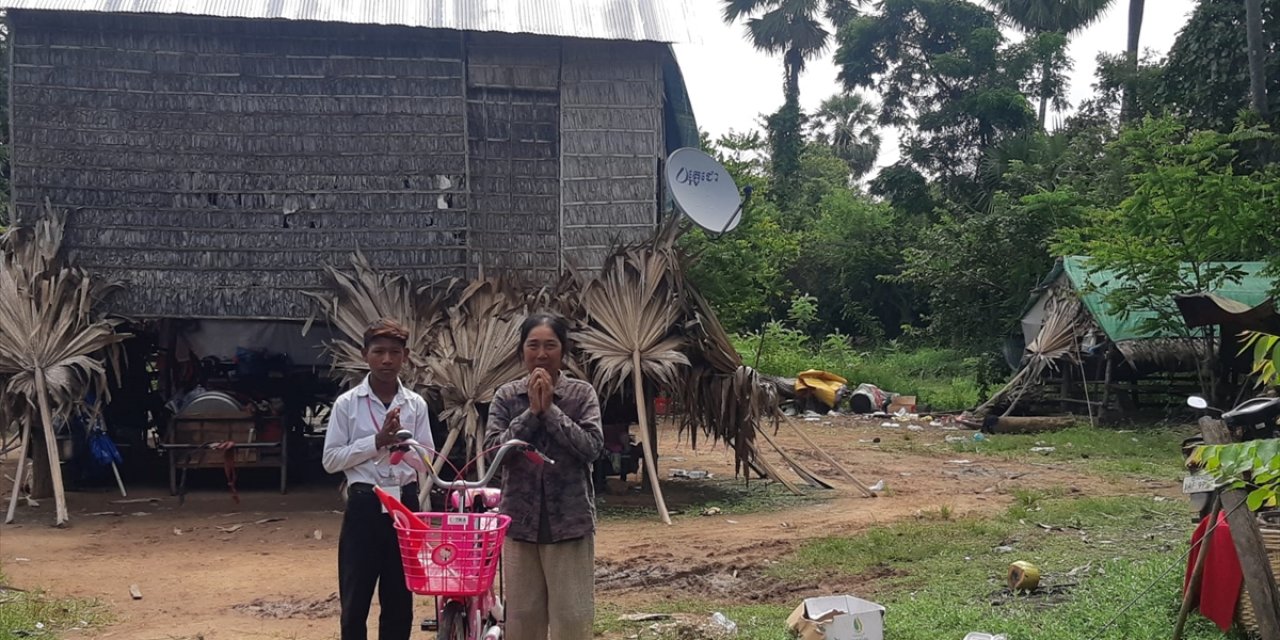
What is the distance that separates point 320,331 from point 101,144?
8.85 feet

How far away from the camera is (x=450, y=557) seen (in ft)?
12.1

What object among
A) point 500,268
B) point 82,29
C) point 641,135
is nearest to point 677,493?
point 500,268

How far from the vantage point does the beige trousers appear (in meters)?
4.00

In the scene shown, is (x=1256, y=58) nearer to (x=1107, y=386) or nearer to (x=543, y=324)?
(x=1107, y=386)

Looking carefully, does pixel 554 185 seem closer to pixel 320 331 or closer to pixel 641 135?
pixel 641 135

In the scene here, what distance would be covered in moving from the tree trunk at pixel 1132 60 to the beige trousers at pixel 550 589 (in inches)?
910

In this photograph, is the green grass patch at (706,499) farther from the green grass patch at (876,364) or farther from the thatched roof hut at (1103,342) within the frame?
the green grass patch at (876,364)

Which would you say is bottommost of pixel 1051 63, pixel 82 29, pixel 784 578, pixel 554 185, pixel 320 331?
pixel 784 578

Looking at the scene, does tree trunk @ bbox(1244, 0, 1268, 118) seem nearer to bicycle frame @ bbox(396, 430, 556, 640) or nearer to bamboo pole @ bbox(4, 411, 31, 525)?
bicycle frame @ bbox(396, 430, 556, 640)

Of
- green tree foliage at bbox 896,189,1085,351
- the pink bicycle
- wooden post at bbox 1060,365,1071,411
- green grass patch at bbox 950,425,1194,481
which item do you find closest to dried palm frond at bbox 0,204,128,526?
the pink bicycle

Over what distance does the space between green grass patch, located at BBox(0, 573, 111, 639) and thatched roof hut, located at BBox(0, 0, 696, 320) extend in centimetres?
417

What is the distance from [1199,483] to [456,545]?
3.44 metres

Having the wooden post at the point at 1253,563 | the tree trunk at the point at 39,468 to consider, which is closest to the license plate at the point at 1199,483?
the wooden post at the point at 1253,563

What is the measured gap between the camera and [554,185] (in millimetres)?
11156
